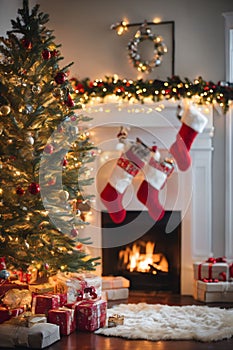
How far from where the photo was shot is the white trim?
5406mm

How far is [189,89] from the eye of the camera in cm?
528

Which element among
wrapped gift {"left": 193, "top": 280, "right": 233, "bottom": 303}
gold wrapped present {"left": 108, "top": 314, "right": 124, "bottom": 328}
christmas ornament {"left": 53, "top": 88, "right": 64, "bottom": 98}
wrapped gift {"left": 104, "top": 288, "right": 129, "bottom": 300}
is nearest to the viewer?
gold wrapped present {"left": 108, "top": 314, "right": 124, "bottom": 328}

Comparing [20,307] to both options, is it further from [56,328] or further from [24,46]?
[24,46]

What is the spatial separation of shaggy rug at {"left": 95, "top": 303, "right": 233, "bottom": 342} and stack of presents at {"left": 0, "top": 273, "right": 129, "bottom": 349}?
0.15 metres

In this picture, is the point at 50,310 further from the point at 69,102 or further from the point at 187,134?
the point at 187,134

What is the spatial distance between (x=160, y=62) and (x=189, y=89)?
0.40m

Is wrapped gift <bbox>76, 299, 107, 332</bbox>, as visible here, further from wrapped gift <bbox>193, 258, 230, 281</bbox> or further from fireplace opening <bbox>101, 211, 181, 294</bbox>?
fireplace opening <bbox>101, 211, 181, 294</bbox>

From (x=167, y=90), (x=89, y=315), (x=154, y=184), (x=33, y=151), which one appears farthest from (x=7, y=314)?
(x=167, y=90)

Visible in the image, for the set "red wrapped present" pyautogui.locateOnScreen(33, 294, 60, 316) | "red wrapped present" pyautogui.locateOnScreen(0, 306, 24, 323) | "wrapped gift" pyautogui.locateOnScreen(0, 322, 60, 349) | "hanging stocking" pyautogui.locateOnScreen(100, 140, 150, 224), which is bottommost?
"wrapped gift" pyautogui.locateOnScreen(0, 322, 60, 349)

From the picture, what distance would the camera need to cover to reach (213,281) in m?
5.00

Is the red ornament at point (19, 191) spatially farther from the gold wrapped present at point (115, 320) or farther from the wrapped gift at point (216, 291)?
the wrapped gift at point (216, 291)

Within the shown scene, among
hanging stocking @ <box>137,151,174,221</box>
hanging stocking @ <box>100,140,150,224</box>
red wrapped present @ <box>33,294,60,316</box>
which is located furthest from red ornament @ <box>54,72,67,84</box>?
red wrapped present @ <box>33,294,60,316</box>

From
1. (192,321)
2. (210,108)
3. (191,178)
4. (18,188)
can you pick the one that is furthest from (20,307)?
(210,108)

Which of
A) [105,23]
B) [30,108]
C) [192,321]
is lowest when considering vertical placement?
[192,321]
